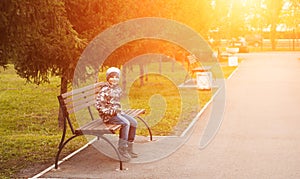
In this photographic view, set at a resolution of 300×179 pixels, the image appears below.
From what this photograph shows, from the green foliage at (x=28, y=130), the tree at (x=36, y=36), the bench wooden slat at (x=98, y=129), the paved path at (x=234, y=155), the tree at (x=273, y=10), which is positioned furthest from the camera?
the tree at (x=273, y=10)

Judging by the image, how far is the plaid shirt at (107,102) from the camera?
8344 millimetres

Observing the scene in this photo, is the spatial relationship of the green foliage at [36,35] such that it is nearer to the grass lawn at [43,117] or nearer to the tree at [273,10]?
the grass lawn at [43,117]

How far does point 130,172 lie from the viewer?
7715mm

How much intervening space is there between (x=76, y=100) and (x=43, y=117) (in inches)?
219

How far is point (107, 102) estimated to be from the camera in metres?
8.38

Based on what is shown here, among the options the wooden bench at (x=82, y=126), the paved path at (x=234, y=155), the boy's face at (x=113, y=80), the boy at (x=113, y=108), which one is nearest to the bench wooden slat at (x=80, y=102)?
the wooden bench at (x=82, y=126)

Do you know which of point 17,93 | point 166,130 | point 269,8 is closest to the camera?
point 166,130

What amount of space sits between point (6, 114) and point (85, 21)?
4266 millimetres

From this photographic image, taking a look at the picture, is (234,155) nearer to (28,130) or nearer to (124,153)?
(124,153)

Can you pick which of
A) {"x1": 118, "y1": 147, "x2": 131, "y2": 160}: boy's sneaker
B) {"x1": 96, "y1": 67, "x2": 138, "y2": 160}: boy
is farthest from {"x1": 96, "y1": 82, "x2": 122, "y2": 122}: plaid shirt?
{"x1": 118, "y1": 147, "x2": 131, "y2": 160}: boy's sneaker

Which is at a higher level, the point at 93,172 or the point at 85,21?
the point at 85,21

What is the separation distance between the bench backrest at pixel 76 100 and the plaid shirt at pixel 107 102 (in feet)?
1.33

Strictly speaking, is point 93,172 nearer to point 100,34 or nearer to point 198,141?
Result: point 198,141

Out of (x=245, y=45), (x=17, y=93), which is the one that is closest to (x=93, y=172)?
(x=17, y=93)
